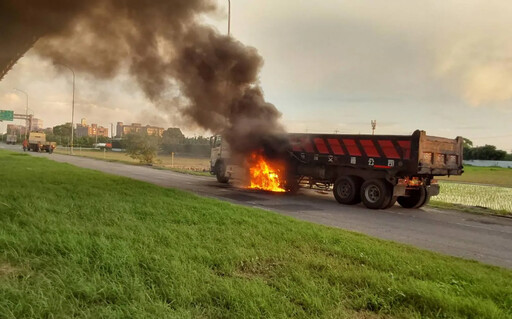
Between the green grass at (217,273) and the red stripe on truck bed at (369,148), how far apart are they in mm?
5952

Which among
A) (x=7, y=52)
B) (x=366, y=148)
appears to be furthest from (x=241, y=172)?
(x=7, y=52)

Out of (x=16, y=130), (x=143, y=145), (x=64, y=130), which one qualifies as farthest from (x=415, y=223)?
(x=16, y=130)

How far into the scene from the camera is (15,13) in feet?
21.9

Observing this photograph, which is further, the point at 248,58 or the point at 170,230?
the point at 248,58

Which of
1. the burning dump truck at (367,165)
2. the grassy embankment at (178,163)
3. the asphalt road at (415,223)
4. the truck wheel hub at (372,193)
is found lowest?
the asphalt road at (415,223)

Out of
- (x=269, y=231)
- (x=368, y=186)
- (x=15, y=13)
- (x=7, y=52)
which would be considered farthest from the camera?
(x=368, y=186)

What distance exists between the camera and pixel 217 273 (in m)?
4.02

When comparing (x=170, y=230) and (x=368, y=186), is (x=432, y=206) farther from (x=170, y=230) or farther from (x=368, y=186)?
(x=170, y=230)

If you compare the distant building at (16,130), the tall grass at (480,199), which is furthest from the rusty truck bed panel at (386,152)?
→ the distant building at (16,130)

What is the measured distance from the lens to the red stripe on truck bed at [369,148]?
11.7 meters

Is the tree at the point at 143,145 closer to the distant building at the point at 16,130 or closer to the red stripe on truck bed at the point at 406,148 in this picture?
the red stripe on truck bed at the point at 406,148

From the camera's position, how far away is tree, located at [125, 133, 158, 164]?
33.1 metres

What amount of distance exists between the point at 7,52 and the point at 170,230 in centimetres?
525

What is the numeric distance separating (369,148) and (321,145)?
183 cm
